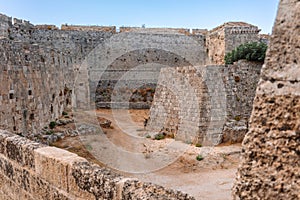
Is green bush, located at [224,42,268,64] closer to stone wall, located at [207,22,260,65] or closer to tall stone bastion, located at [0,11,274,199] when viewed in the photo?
tall stone bastion, located at [0,11,274,199]

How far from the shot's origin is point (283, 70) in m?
1.02

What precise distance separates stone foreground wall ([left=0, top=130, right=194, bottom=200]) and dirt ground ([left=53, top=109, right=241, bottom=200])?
467 cm

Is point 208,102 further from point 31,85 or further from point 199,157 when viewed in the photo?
point 31,85

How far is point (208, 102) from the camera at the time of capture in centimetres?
1133

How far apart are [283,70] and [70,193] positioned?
1973 millimetres

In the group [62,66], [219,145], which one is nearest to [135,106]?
[62,66]

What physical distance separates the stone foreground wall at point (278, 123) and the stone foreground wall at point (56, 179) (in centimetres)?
84

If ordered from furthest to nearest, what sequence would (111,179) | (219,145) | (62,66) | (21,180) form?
(62,66), (219,145), (21,180), (111,179)

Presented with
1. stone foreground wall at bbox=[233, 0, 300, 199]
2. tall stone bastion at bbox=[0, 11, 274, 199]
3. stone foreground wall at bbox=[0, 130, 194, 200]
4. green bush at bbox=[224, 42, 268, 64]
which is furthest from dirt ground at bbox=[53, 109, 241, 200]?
stone foreground wall at bbox=[233, 0, 300, 199]

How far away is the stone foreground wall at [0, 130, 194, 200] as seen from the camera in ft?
6.47

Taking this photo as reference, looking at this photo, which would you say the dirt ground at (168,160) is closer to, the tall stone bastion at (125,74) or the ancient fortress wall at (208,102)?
the ancient fortress wall at (208,102)

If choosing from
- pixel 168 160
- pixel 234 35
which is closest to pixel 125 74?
pixel 234 35

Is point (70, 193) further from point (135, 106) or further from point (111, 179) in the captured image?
point (135, 106)

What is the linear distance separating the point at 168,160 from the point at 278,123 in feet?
30.0
